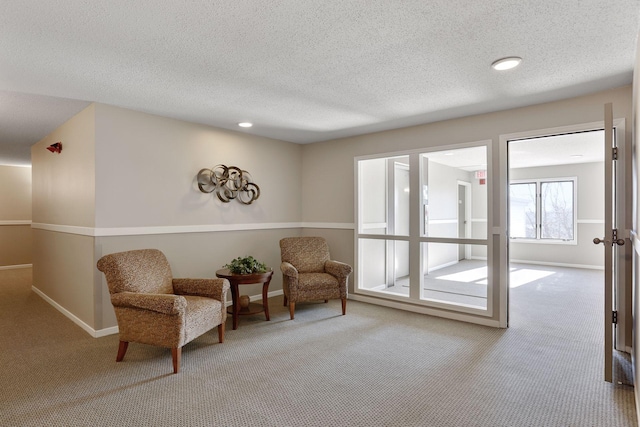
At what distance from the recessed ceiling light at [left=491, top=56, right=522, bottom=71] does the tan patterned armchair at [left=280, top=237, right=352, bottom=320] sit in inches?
101

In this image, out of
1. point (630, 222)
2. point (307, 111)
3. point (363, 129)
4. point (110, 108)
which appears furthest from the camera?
point (363, 129)

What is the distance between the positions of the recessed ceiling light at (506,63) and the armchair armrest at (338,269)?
2549 millimetres

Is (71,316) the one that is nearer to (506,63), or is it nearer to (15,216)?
(506,63)

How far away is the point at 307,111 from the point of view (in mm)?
3795

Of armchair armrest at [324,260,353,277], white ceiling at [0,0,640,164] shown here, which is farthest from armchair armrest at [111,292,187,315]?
armchair armrest at [324,260,353,277]

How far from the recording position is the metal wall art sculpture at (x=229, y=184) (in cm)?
431

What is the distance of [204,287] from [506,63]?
3104mm

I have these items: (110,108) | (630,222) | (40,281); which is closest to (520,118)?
(630,222)

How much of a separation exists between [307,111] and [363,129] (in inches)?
42.3

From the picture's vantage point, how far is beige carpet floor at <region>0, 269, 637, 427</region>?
2094 millimetres

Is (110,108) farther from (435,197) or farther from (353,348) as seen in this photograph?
(435,197)

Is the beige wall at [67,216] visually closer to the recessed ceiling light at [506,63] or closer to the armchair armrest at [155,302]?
the armchair armrest at [155,302]

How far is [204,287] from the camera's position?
3.29 m

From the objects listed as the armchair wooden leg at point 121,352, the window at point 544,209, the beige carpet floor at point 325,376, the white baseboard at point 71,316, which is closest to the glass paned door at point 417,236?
the beige carpet floor at point 325,376
